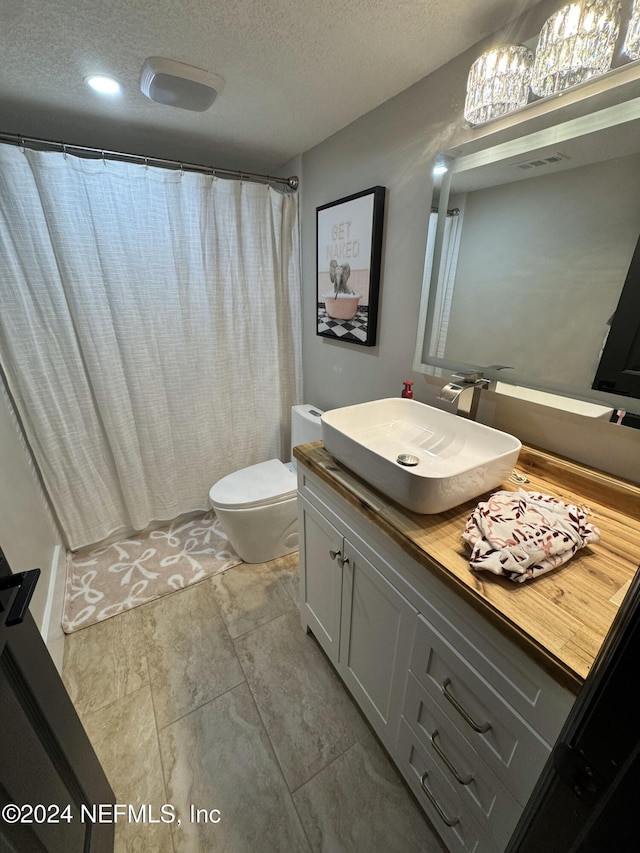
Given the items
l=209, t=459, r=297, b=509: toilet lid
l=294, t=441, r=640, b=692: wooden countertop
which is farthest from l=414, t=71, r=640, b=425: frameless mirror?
l=209, t=459, r=297, b=509: toilet lid

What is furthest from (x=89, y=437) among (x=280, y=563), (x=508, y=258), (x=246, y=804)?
(x=508, y=258)

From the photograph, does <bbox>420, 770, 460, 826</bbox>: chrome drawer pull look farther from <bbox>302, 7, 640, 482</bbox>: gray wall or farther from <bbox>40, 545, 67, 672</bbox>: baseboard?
<bbox>40, 545, 67, 672</bbox>: baseboard

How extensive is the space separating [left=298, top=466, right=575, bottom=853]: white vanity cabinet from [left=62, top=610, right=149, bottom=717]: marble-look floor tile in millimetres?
866

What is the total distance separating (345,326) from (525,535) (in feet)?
4.19

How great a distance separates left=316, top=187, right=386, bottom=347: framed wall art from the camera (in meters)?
1.43

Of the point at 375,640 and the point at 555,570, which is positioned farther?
the point at 375,640

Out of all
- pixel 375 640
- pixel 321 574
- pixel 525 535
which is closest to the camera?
pixel 525 535

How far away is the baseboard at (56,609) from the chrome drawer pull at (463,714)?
53.7 inches

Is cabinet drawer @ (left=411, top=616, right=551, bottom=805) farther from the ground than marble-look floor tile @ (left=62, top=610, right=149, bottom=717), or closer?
farther from the ground

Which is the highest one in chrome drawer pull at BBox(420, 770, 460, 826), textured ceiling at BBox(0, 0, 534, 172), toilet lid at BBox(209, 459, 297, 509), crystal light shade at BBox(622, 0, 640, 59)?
textured ceiling at BBox(0, 0, 534, 172)

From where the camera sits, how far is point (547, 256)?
946 millimetres

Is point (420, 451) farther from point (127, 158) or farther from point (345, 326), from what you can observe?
point (127, 158)

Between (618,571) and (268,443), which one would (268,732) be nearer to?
(618,571)

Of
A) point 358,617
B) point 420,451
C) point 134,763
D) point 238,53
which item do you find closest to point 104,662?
point 134,763
